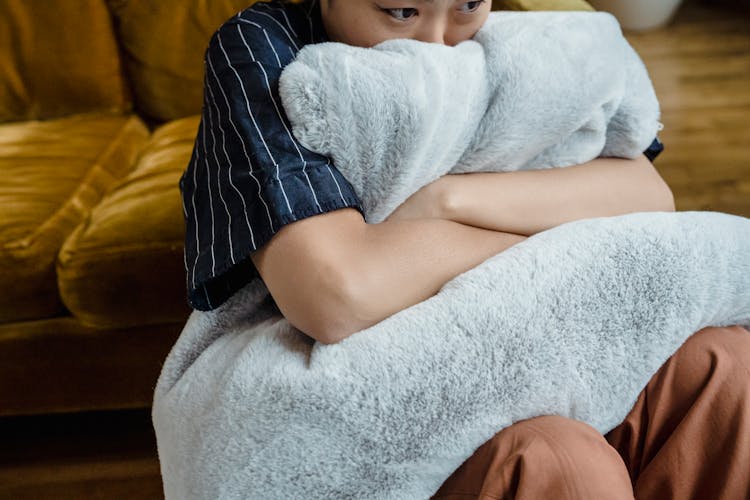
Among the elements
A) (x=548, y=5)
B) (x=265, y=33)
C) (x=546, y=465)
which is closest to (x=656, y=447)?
(x=546, y=465)

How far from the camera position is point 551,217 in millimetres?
825

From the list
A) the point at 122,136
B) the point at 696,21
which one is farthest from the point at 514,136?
the point at 696,21

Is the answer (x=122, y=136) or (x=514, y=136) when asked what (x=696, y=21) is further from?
(x=514, y=136)

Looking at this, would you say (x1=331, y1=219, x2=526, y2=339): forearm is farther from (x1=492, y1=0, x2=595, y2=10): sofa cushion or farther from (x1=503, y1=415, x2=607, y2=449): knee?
(x1=492, y1=0, x2=595, y2=10): sofa cushion

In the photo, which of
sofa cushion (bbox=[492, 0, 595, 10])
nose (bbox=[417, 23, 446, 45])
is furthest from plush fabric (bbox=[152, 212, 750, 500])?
sofa cushion (bbox=[492, 0, 595, 10])

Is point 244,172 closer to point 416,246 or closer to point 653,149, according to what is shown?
point 416,246

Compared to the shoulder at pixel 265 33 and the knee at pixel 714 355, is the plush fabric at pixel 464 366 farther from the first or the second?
the shoulder at pixel 265 33

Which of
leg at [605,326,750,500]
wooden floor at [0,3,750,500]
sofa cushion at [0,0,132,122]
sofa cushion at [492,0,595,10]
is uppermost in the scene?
sofa cushion at [492,0,595,10]

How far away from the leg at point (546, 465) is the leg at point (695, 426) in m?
0.07

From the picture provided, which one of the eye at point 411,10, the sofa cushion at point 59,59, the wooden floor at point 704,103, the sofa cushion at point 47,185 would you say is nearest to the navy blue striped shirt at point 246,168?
the eye at point 411,10

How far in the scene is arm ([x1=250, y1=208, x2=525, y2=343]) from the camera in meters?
0.70

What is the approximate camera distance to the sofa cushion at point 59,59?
5.59 ft

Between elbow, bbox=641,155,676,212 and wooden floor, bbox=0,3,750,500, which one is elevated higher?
elbow, bbox=641,155,676,212

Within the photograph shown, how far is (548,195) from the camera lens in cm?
83
